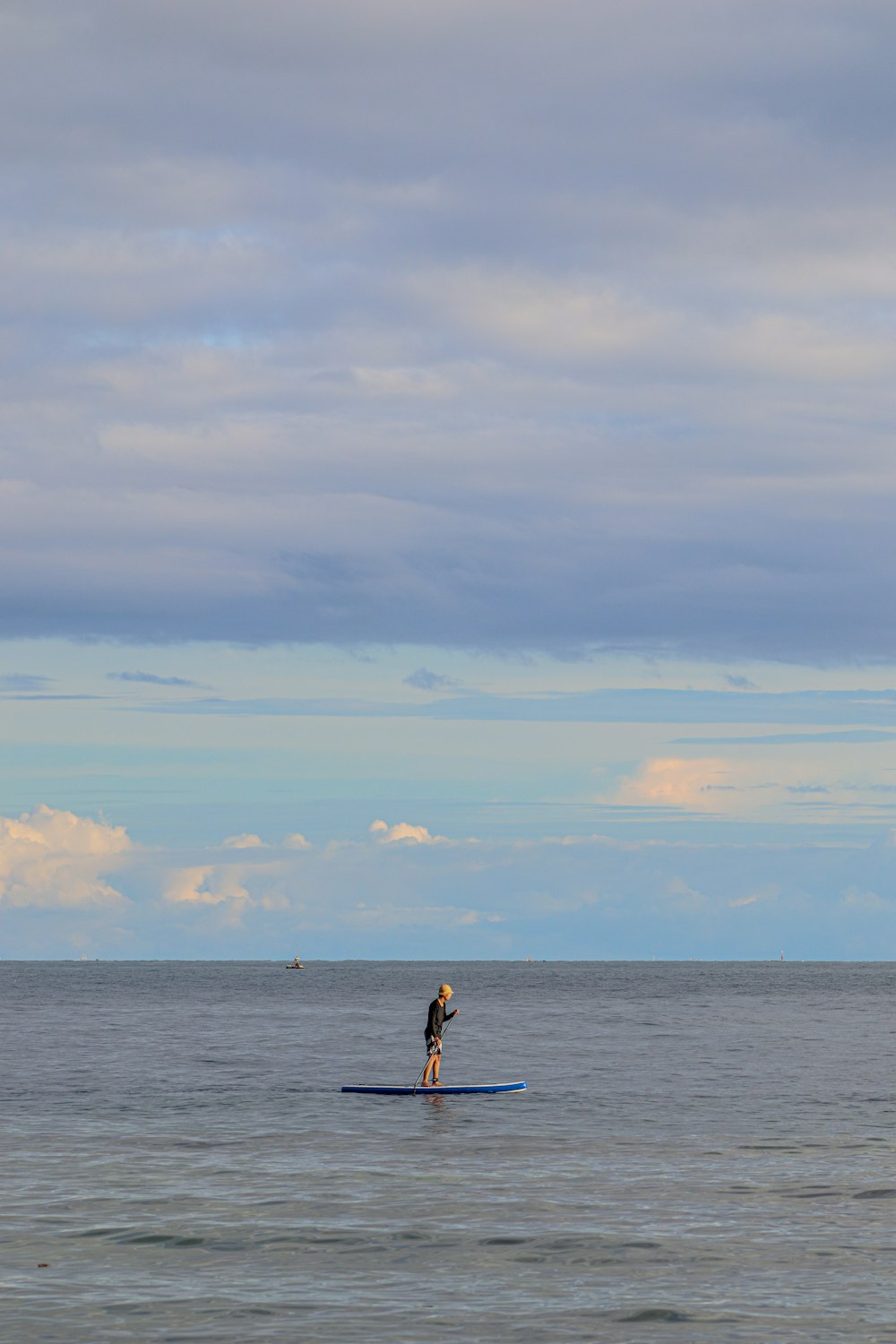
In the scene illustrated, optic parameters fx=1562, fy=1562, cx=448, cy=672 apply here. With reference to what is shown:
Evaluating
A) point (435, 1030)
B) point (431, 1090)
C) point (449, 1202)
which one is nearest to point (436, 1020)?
point (435, 1030)

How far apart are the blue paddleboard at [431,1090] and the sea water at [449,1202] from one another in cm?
43

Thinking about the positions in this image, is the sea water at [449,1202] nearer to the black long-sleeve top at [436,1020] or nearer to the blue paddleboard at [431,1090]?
the blue paddleboard at [431,1090]

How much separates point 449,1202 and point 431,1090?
15880 mm

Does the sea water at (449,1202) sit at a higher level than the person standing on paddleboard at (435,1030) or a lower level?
lower

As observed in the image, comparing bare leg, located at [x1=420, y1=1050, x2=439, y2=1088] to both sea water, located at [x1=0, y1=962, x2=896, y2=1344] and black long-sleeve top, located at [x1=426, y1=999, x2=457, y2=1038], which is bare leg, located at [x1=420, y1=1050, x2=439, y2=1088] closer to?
black long-sleeve top, located at [x1=426, y1=999, x2=457, y2=1038]

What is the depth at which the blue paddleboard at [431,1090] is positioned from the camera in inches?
1594

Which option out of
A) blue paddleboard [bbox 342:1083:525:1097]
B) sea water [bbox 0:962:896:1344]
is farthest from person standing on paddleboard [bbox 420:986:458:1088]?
sea water [bbox 0:962:896:1344]

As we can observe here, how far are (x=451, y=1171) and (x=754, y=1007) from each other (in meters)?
86.4

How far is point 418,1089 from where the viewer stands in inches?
1586

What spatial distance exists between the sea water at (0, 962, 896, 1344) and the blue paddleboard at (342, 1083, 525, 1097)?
0.43 metres

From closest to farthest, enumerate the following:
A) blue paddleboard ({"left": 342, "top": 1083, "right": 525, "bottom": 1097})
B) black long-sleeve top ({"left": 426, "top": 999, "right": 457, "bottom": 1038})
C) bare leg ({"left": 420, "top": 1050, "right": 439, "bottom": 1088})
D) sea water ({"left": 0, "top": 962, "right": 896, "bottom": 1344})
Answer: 1. sea water ({"left": 0, "top": 962, "right": 896, "bottom": 1344})
2. blue paddleboard ({"left": 342, "top": 1083, "right": 525, "bottom": 1097})
3. bare leg ({"left": 420, "top": 1050, "right": 439, "bottom": 1088})
4. black long-sleeve top ({"left": 426, "top": 999, "right": 457, "bottom": 1038})

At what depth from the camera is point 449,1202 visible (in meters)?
24.6

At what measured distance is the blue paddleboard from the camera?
40.5m

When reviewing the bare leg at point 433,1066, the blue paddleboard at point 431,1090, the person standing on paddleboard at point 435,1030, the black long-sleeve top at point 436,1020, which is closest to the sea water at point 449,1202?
the blue paddleboard at point 431,1090
